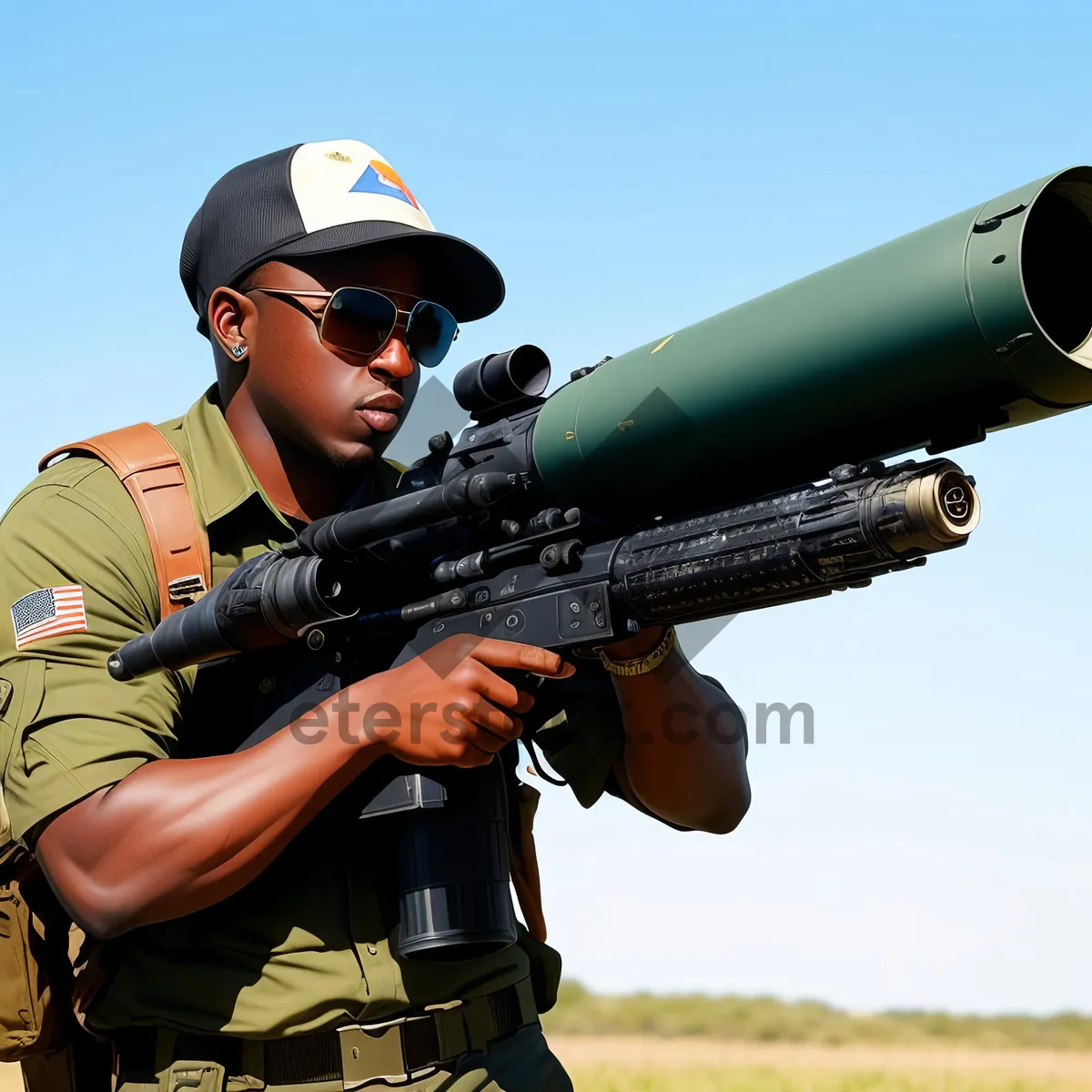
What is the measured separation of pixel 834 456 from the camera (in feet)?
10.7

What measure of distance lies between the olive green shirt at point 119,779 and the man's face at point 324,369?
34 cm

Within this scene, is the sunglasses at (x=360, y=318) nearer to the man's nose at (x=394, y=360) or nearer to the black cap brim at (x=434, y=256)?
the man's nose at (x=394, y=360)

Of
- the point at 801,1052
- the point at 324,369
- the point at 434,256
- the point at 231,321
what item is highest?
the point at 434,256

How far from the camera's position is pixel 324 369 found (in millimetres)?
4340

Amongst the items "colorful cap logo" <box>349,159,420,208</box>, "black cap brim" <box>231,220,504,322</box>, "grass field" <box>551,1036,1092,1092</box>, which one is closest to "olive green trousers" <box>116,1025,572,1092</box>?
"black cap brim" <box>231,220,504,322</box>

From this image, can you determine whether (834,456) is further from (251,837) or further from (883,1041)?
(883,1041)

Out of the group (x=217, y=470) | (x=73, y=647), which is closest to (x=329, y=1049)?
(x=73, y=647)

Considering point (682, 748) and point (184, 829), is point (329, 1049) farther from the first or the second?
point (682, 748)

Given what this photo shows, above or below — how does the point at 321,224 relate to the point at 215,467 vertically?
above

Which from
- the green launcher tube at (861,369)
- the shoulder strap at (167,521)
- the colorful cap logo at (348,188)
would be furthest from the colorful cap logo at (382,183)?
the green launcher tube at (861,369)

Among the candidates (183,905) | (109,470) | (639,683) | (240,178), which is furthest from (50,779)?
(240,178)

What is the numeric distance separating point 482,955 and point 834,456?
1.91 metres

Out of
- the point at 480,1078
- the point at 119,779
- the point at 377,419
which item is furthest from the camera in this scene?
the point at 377,419

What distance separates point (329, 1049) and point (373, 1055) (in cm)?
13
